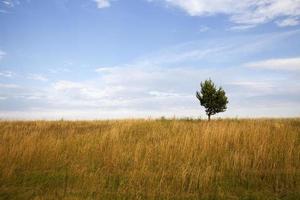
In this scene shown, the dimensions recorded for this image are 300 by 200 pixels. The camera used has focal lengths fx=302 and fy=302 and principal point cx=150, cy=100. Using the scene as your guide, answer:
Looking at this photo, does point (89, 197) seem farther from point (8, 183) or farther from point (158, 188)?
point (8, 183)

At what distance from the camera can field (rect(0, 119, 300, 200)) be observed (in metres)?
5.32

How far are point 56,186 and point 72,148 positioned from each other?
2868mm

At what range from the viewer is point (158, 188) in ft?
17.8

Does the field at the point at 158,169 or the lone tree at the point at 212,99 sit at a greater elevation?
the lone tree at the point at 212,99

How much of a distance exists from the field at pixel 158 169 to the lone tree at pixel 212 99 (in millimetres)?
22602

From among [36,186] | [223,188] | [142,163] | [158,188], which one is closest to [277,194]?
[223,188]

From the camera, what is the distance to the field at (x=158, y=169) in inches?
209

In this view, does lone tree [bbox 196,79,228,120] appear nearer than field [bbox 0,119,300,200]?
No

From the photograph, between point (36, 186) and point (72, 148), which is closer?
point (36, 186)

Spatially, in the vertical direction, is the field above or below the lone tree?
below

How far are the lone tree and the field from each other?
2260cm

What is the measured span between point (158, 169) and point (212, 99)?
26.0 metres

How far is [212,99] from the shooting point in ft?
104

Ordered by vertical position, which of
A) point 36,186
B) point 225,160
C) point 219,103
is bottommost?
point 36,186
